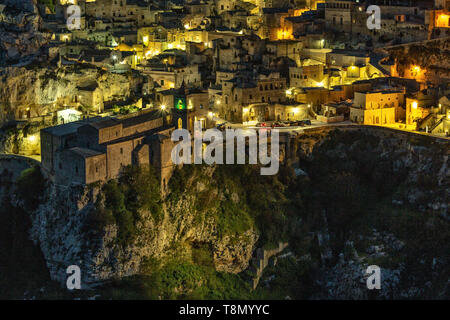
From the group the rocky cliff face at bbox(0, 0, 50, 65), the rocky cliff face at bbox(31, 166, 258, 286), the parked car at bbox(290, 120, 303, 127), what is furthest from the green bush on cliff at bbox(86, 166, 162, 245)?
the rocky cliff face at bbox(0, 0, 50, 65)

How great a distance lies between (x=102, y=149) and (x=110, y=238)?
4.84m

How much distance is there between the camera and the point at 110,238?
53656mm

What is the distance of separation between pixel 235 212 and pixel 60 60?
1858 cm

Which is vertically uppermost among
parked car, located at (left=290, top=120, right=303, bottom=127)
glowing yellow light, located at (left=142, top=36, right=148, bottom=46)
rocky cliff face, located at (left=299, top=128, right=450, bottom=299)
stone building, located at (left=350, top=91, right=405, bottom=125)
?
glowing yellow light, located at (left=142, top=36, right=148, bottom=46)

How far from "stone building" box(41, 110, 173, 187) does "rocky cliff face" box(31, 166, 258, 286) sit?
1.00 metres

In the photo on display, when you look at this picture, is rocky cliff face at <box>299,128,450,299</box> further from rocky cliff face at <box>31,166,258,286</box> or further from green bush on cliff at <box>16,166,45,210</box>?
green bush on cliff at <box>16,166,45,210</box>

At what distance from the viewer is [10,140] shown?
62.6m

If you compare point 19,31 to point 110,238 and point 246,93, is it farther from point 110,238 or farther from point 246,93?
point 110,238

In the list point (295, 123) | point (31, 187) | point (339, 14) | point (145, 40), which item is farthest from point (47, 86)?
point (339, 14)

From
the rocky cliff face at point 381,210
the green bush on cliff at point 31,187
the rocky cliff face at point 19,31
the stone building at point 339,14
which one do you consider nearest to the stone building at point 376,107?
the rocky cliff face at point 381,210

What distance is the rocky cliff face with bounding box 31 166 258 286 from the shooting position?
53.2 meters

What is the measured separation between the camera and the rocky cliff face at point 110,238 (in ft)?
175

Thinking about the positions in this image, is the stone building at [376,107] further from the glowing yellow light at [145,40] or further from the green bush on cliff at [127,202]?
the glowing yellow light at [145,40]

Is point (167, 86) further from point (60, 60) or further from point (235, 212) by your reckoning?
point (235, 212)
